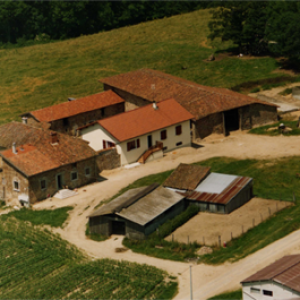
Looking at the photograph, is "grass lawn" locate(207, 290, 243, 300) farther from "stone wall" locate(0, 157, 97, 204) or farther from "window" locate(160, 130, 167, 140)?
"window" locate(160, 130, 167, 140)

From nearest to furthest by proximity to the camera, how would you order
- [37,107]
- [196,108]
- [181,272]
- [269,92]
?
1. [181,272]
2. [196,108]
3. [269,92]
4. [37,107]

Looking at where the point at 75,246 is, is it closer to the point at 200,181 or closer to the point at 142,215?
the point at 142,215

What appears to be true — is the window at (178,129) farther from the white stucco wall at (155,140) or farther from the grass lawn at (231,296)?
the grass lawn at (231,296)

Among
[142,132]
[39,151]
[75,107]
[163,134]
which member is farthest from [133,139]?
[75,107]

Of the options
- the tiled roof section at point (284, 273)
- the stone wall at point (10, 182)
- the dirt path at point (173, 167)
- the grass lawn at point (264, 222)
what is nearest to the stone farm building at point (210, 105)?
the dirt path at point (173, 167)

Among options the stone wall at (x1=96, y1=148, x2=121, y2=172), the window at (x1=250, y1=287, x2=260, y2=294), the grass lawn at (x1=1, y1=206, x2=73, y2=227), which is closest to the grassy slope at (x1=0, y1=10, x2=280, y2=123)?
the stone wall at (x1=96, y1=148, x2=121, y2=172)

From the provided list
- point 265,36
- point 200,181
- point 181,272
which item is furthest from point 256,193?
point 265,36

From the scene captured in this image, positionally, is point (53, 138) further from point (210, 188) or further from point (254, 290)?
point (254, 290)
